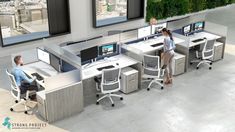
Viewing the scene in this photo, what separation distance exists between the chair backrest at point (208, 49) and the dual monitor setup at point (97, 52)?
226cm

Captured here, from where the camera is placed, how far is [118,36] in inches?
274

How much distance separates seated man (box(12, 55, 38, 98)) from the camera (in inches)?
218

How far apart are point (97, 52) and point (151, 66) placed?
4.00 ft

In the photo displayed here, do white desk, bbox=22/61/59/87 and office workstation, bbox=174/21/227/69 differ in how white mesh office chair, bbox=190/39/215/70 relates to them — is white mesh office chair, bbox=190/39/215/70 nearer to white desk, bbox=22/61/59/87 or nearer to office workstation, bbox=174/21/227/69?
office workstation, bbox=174/21/227/69

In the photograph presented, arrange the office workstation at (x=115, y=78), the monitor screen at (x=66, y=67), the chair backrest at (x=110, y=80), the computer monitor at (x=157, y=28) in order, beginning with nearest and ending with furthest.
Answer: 1. the office workstation at (x=115, y=78)
2. the chair backrest at (x=110, y=80)
3. the monitor screen at (x=66, y=67)
4. the computer monitor at (x=157, y=28)

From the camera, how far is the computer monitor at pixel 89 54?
6211 millimetres

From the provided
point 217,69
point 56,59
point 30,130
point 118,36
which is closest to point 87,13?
point 118,36

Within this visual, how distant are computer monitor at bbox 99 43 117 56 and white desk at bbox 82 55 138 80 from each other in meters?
0.14

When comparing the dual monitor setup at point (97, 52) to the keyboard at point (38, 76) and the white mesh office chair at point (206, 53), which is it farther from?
the white mesh office chair at point (206, 53)

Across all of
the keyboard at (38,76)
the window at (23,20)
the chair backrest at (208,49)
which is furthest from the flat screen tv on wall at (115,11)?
the keyboard at (38,76)

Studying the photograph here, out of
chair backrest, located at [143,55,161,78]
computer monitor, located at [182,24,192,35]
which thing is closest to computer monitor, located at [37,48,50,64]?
chair backrest, located at [143,55,161,78]

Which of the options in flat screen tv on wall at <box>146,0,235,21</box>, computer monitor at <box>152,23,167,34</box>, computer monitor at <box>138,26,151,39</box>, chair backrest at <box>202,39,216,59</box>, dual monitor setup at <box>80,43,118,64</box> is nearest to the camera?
dual monitor setup at <box>80,43,118,64</box>

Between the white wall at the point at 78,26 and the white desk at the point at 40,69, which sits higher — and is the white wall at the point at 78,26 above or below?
above

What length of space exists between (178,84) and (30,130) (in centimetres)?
349
